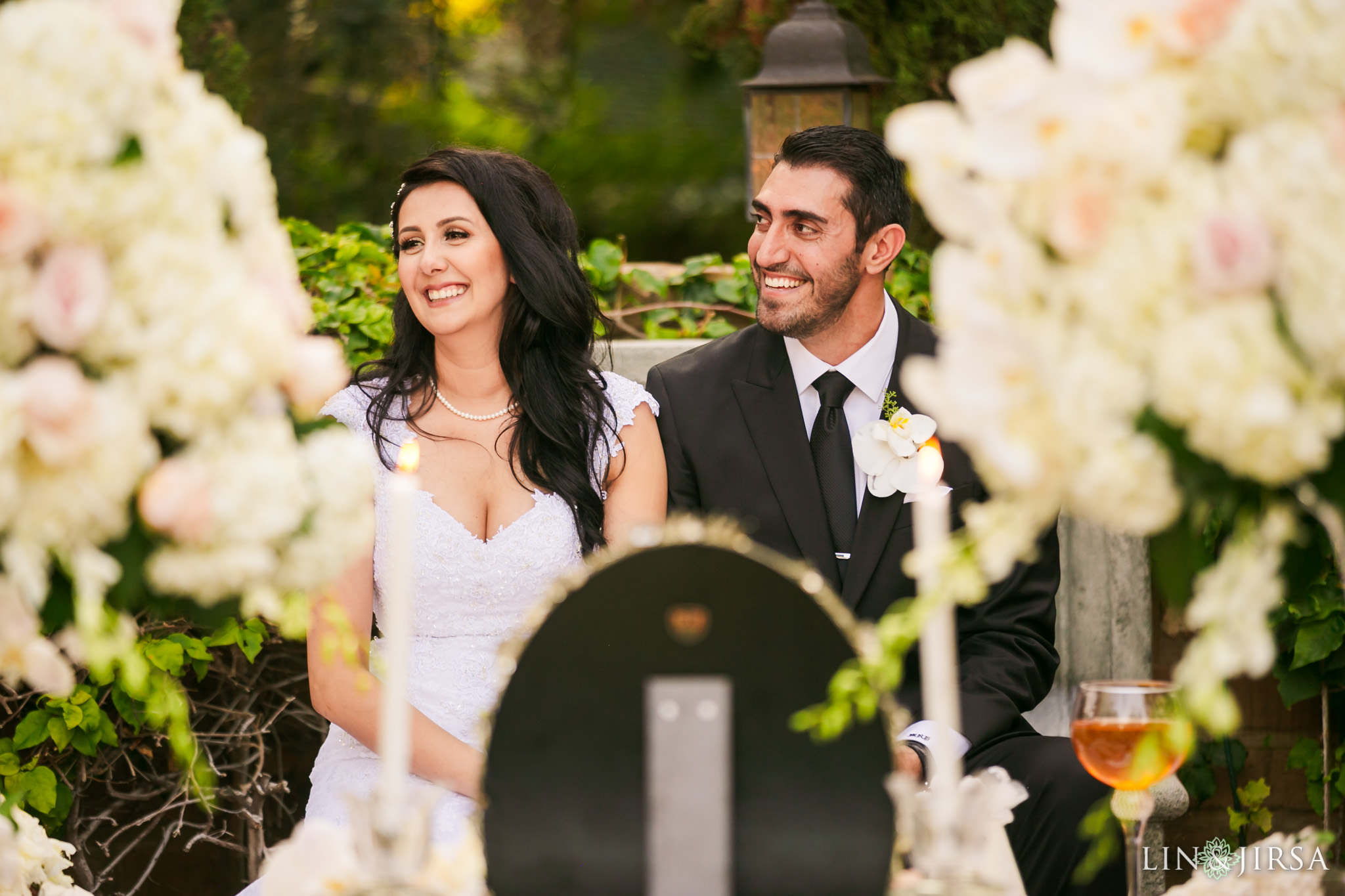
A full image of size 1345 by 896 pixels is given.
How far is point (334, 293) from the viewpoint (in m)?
3.74

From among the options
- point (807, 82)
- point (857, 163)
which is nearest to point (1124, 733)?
point (857, 163)

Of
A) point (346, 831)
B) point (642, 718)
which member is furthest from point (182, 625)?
point (642, 718)

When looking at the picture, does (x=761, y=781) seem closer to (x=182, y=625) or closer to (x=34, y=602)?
(x=34, y=602)

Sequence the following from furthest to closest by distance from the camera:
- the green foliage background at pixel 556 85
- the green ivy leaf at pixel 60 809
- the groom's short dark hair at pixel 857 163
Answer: the green foliage background at pixel 556 85, the groom's short dark hair at pixel 857 163, the green ivy leaf at pixel 60 809

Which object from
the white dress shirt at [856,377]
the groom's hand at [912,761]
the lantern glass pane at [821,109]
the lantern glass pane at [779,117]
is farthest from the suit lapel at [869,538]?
the lantern glass pane at [821,109]

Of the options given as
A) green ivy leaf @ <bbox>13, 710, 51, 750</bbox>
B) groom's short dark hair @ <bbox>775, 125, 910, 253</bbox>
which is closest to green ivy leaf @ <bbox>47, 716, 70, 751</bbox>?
green ivy leaf @ <bbox>13, 710, 51, 750</bbox>

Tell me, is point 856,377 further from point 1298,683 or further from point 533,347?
point 1298,683

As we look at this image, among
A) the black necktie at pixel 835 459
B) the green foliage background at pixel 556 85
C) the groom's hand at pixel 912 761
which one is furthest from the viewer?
the green foliage background at pixel 556 85

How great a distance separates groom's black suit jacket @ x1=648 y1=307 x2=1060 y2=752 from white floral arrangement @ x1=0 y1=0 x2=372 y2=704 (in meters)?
1.94

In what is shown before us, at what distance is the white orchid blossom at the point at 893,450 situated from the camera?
9.75 feet

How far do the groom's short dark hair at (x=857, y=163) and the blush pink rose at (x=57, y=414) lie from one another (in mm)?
2597

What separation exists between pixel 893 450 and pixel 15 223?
2226 mm

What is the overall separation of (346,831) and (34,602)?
414mm

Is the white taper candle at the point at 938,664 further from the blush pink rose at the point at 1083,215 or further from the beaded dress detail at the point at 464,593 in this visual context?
the beaded dress detail at the point at 464,593
